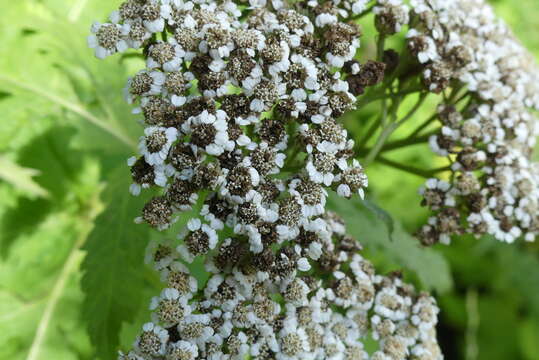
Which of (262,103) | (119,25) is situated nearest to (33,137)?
(119,25)

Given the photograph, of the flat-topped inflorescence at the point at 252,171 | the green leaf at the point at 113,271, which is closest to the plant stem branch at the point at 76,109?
the green leaf at the point at 113,271

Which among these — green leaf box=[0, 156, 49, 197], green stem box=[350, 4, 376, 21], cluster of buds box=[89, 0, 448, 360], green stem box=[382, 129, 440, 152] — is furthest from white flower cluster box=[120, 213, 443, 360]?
green leaf box=[0, 156, 49, 197]

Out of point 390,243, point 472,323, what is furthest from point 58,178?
point 472,323

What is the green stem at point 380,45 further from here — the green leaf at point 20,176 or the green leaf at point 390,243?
the green leaf at point 20,176

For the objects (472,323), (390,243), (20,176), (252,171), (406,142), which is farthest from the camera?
(472,323)

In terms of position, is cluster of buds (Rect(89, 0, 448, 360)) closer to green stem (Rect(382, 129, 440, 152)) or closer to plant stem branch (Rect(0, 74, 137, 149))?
green stem (Rect(382, 129, 440, 152))

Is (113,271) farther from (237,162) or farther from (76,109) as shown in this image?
(76,109)

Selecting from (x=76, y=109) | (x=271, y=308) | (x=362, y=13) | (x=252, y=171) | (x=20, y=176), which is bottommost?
(x=271, y=308)
